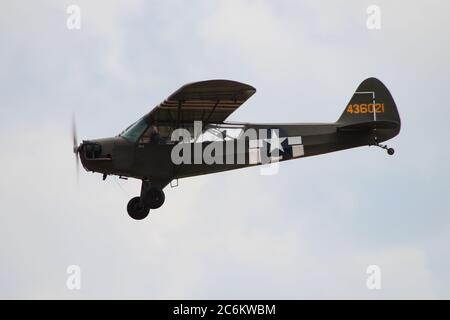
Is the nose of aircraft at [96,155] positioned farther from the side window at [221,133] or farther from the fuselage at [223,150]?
the side window at [221,133]

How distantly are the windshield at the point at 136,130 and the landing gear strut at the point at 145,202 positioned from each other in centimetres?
88

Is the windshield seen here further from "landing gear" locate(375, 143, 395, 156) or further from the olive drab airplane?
"landing gear" locate(375, 143, 395, 156)

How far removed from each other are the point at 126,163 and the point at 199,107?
171cm

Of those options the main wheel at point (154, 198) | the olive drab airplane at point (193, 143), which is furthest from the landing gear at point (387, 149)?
the main wheel at point (154, 198)

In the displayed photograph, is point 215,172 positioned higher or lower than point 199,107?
lower

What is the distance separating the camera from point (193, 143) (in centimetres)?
1712

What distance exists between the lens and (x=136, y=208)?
17.1 m

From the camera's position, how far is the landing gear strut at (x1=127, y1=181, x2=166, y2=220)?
55.7 feet

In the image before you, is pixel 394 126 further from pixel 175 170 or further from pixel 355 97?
pixel 175 170

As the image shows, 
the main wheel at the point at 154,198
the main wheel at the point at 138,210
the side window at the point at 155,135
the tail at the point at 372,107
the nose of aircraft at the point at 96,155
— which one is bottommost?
the main wheel at the point at 138,210

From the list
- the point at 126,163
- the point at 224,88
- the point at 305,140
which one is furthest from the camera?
the point at 305,140

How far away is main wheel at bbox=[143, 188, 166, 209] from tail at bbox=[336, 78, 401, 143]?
13.0ft

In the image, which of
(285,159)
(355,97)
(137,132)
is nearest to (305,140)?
(285,159)

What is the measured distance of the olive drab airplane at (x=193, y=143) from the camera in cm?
1673
